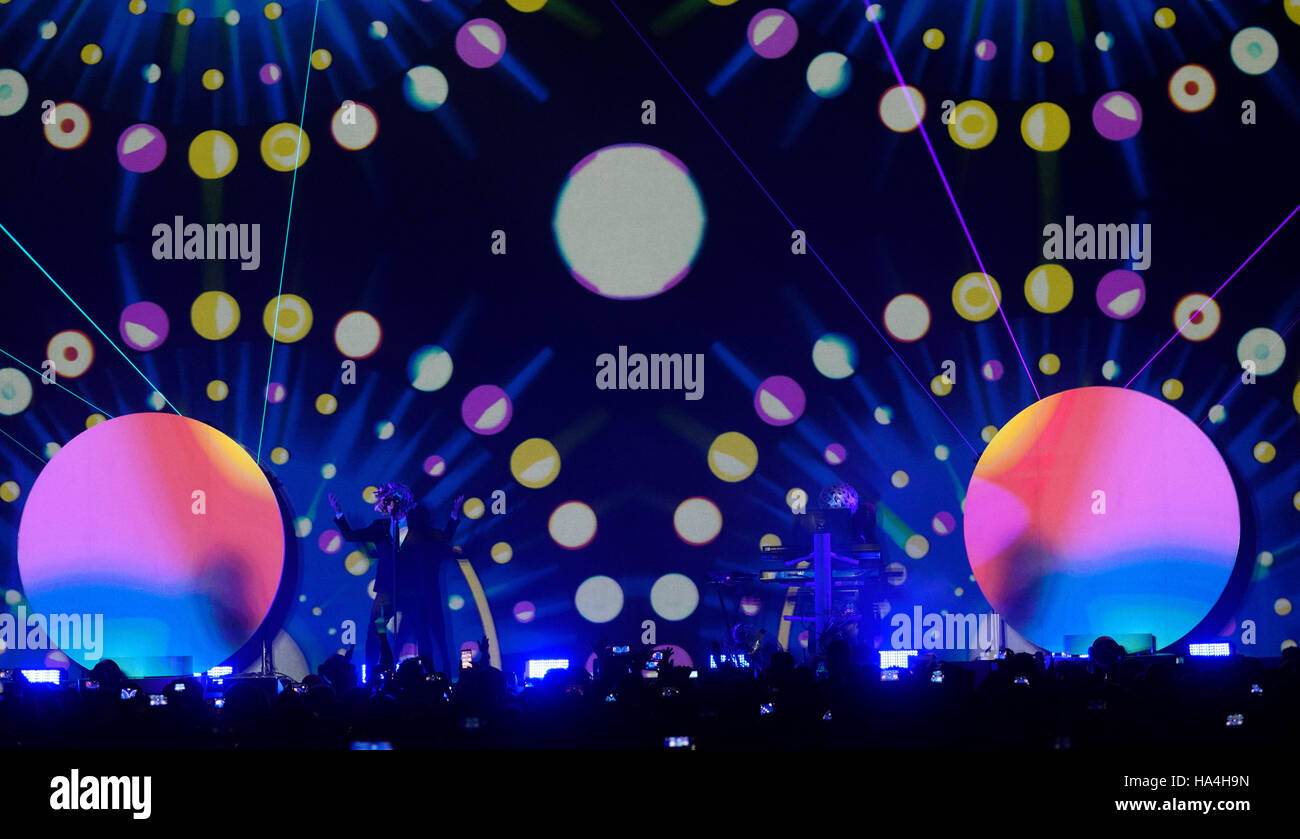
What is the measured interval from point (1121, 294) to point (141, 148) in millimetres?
7469

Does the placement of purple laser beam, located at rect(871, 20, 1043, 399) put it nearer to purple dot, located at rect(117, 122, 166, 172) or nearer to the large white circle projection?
the large white circle projection

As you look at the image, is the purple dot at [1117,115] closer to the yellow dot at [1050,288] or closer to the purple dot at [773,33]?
the yellow dot at [1050,288]

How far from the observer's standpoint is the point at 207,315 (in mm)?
9359

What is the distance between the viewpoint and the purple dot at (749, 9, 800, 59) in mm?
9305

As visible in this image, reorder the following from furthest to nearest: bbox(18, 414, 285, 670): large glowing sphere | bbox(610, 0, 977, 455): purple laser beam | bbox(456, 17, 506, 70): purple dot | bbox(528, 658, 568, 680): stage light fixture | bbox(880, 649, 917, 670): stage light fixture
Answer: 1. bbox(456, 17, 506, 70): purple dot
2. bbox(610, 0, 977, 455): purple laser beam
3. bbox(18, 414, 285, 670): large glowing sphere
4. bbox(528, 658, 568, 680): stage light fixture
5. bbox(880, 649, 917, 670): stage light fixture

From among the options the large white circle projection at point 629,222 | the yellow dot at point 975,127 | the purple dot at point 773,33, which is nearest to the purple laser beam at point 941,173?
the yellow dot at point 975,127

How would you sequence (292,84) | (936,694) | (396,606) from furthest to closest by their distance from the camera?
(292,84)
(396,606)
(936,694)

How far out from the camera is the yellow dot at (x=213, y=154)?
9438mm

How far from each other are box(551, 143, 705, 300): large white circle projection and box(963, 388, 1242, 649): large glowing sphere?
2896 mm

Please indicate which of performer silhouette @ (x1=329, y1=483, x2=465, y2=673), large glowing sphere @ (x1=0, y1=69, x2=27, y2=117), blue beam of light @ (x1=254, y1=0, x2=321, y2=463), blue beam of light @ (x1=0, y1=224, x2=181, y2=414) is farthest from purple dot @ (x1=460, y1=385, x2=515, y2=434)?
large glowing sphere @ (x1=0, y1=69, x2=27, y2=117)

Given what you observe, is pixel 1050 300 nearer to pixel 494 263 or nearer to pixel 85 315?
pixel 494 263

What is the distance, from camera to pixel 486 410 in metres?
9.25

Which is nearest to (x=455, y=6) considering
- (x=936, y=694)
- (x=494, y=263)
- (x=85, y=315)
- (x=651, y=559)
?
(x=494, y=263)

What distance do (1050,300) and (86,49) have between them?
7.55m
